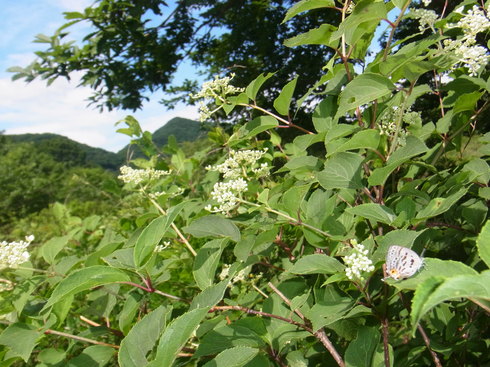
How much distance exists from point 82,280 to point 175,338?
0.77 feet

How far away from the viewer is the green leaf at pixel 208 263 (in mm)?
857

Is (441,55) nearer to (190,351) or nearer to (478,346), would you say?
(478,346)

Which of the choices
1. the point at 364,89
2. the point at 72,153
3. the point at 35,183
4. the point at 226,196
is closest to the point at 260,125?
the point at 226,196

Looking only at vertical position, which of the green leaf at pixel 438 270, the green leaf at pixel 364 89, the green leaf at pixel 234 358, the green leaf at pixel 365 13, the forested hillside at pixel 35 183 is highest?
the green leaf at pixel 365 13

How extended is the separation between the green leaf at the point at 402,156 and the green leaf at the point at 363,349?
34 centimetres

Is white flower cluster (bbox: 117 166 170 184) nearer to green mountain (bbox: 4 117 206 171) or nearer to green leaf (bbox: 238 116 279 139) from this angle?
→ green leaf (bbox: 238 116 279 139)

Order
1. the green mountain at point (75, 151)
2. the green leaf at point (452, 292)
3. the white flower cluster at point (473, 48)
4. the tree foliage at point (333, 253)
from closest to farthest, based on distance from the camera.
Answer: the green leaf at point (452, 292), the tree foliage at point (333, 253), the white flower cluster at point (473, 48), the green mountain at point (75, 151)

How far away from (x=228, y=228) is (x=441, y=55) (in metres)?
0.68

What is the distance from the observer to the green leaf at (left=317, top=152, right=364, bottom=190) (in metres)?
0.84

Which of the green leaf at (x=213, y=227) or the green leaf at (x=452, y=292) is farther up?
the green leaf at (x=452, y=292)

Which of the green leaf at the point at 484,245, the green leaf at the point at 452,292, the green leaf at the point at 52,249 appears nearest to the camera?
the green leaf at the point at 452,292

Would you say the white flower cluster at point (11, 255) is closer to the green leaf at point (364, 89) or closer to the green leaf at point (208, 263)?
the green leaf at point (208, 263)

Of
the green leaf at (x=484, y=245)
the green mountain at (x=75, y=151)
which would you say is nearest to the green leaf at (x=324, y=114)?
the green leaf at (x=484, y=245)

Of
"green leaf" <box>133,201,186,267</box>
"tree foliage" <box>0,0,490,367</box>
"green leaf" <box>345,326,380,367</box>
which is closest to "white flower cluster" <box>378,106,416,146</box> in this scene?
"tree foliage" <box>0,0,490,367</box>
